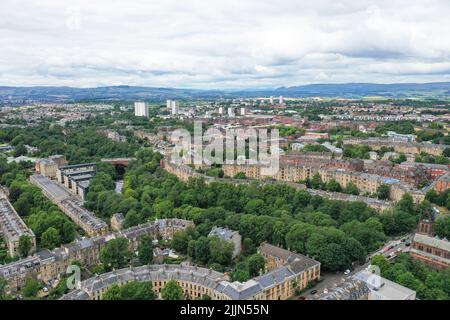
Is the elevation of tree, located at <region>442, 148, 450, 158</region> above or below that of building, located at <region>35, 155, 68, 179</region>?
above

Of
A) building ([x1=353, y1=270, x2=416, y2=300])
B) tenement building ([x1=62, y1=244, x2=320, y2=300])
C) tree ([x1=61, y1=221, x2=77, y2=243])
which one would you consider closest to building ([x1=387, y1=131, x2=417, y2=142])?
tenement building ([x1=62, y1=244, x2=320, y2=300])

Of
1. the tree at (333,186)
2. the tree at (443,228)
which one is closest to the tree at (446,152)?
the tree at (333,186)

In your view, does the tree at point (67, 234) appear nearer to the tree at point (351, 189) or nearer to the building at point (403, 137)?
the tree at point (351, 189)

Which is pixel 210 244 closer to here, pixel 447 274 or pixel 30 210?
pixel 447 274

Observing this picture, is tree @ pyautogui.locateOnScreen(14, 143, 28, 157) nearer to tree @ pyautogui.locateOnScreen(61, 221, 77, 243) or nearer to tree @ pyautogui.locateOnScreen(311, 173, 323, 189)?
tree @ pyautogui.locateOnScreen(61, 221, 77, 243)

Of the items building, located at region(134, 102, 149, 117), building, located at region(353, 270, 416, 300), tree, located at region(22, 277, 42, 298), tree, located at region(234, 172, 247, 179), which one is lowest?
tree, located at region(22, 277, 42, 298)

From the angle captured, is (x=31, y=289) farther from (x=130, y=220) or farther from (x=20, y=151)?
(x=20, y=151)

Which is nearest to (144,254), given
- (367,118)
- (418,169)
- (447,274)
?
(447,274)

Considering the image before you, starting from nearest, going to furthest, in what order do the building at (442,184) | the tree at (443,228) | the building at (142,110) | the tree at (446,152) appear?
1. the tree at (443,228)
2. the building at (442,184)
3. the tree at (446,152)
4. the building at (142,110)
